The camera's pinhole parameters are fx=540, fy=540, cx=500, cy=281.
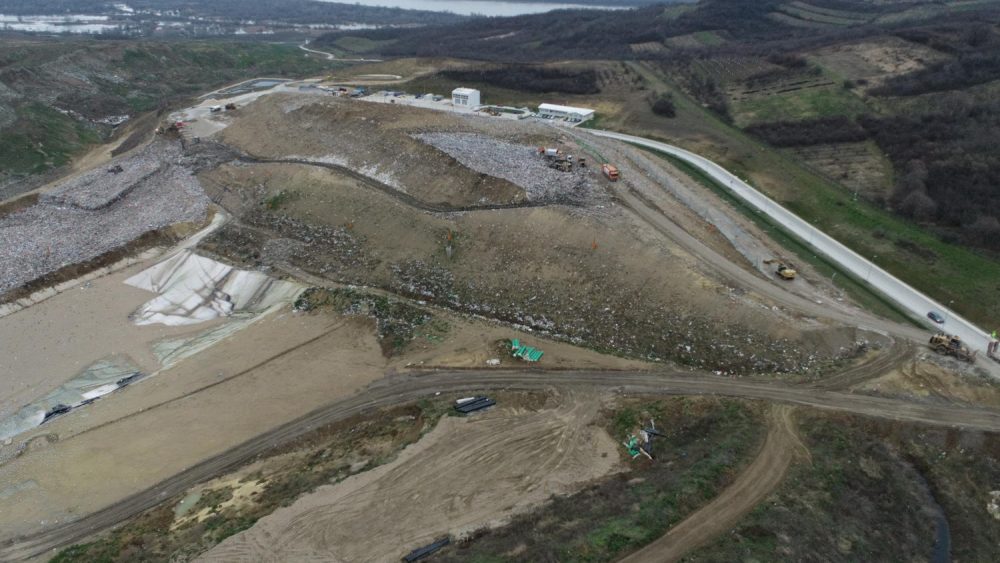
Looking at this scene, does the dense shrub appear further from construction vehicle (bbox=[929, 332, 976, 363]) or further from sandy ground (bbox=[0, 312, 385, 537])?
sandy ground (bbox=[0, 312, 385, 537])

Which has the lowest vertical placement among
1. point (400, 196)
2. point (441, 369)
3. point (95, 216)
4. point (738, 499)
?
point (738, 499)

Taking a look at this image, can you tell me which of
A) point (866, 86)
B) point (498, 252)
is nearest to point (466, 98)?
point (498, 252)

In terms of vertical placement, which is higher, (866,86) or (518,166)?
(866,86)

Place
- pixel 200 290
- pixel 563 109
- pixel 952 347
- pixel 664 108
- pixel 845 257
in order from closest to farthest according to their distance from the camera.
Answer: pixel 952 347, pixel 845 257, pixel 200 290, pixel 664 108, pixel 563 109

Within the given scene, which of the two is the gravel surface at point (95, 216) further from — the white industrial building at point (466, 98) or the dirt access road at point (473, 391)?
the white industrial building at point (466, 98)

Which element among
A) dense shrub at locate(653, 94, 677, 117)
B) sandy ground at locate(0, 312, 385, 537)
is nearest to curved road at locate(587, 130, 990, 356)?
dense shrub at locate(653, 94, 677, 117)

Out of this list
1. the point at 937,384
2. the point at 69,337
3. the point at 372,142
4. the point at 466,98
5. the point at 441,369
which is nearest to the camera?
the point at 937,384

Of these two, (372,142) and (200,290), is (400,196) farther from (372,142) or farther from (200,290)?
(200,290)
